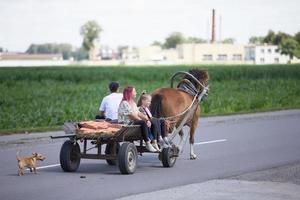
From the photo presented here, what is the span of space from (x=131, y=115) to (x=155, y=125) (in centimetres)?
59

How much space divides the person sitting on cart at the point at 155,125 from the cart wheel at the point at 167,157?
11 centimetres

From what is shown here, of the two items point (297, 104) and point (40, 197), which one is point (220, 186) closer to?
point (40, 197)

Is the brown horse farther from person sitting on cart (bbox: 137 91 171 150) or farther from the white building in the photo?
the white building

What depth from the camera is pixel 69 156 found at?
15.5 meters

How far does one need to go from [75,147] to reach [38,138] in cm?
770

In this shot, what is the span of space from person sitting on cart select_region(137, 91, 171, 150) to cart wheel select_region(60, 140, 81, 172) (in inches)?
57.3

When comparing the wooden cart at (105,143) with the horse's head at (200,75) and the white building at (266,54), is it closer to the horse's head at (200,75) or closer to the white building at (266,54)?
the horse's head at (200,75)

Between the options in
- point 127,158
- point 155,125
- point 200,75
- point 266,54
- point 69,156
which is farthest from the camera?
point 266,54

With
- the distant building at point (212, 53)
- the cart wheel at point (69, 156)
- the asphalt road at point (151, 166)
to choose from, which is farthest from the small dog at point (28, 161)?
the distant building at point (212, 53)

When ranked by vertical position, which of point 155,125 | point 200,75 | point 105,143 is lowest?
point 105,143

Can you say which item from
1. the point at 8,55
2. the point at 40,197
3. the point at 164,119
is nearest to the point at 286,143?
the point at 164,119

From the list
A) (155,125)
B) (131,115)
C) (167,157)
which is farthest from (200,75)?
(131,115)

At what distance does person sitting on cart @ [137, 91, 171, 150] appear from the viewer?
16125mm

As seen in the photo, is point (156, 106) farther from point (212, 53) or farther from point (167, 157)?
point (212, 53)
